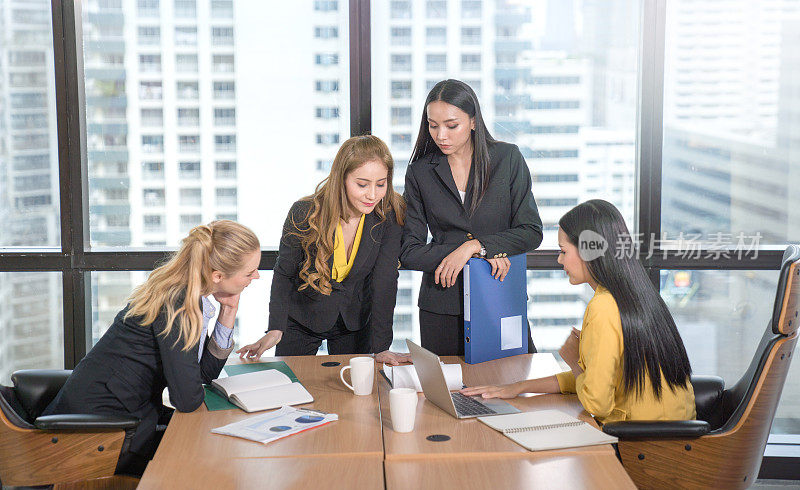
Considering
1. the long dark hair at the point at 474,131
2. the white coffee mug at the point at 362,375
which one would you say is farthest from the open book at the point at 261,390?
the long dark hair at the point at 474,131

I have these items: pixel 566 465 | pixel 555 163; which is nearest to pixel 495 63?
pixel 555 163

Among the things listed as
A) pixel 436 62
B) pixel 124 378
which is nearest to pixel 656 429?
pixel 124 378

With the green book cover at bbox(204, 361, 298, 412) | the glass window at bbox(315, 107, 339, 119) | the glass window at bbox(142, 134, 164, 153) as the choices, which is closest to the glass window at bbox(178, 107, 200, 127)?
the glass window at bbox(142, 134, 164, 153)

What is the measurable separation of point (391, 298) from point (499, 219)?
52 centimetres

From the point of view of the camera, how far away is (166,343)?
2.21m

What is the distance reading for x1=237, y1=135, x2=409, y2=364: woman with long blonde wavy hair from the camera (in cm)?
287

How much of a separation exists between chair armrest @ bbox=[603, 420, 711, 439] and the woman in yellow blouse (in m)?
0.09

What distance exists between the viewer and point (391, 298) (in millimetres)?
2959

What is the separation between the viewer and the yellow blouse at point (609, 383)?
84.4 inches

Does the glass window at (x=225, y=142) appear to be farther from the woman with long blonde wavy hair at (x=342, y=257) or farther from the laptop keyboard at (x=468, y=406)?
the laptop keyboard at (x=468, y=406)

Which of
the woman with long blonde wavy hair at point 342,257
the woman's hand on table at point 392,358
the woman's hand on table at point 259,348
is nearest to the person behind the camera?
the woman's hand on table at point 392,358

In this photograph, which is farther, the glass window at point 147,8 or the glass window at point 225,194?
the glass window at point 225,194

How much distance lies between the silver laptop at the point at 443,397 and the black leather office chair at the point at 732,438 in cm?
36

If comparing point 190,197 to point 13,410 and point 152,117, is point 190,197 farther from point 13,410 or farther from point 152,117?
point 13,410
